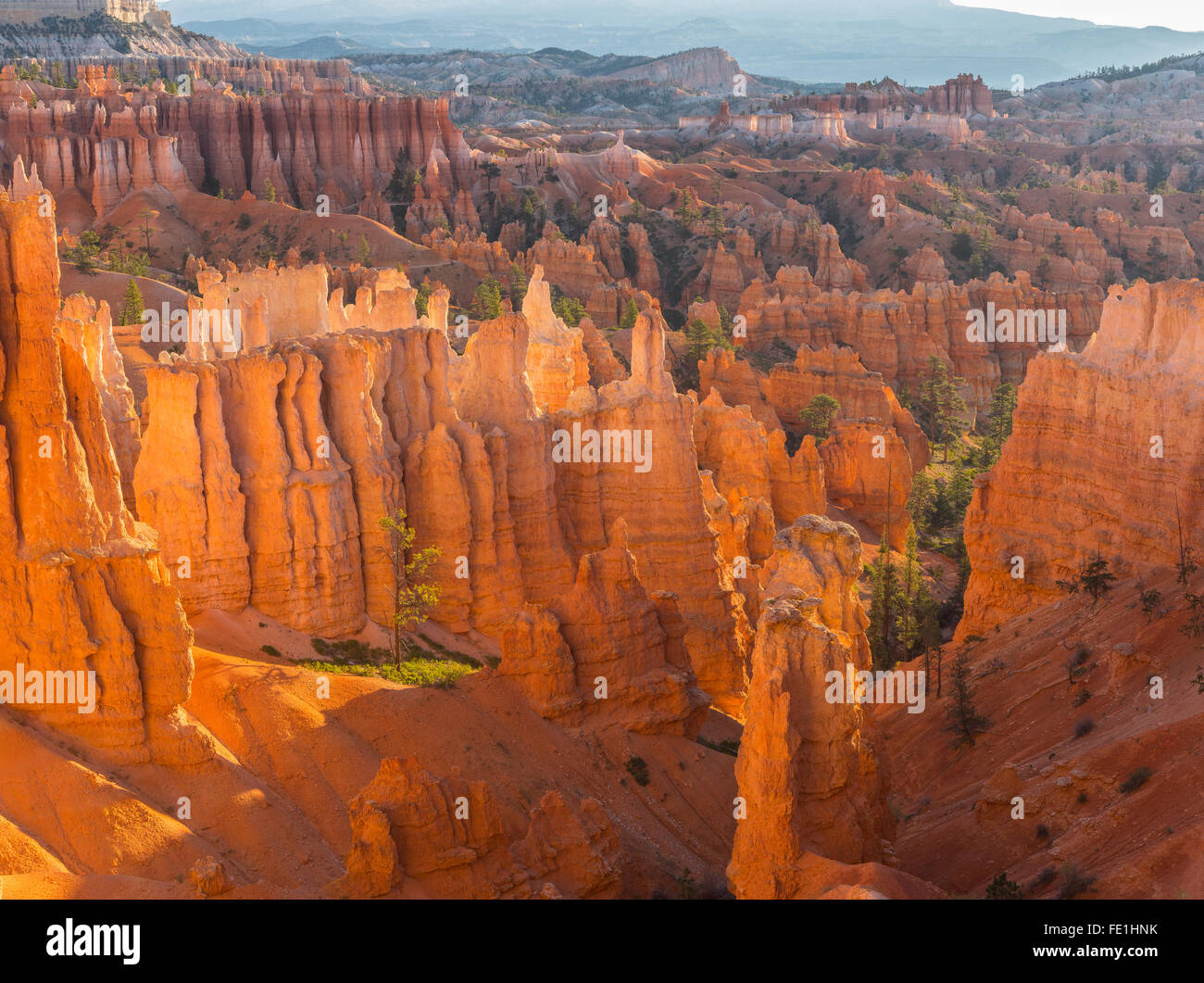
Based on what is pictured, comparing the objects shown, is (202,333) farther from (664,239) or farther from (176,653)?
(664,239)

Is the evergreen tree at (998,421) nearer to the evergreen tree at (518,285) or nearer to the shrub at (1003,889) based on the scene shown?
the evergreen tree at (518,285)

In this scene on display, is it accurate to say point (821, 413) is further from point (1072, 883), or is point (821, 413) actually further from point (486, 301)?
point (1072, 883)

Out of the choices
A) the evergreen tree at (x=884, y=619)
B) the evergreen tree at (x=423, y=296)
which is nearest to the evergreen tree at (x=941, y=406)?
the evergreen tree at (x=423, y=296)

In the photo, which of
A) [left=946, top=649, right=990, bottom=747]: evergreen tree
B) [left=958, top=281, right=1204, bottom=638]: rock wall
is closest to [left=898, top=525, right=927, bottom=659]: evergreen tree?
[left=958, top=281, right=1204, bottom=638]: rock wall

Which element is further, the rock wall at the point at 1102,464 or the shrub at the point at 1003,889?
the rock wall at the point at 1102,464

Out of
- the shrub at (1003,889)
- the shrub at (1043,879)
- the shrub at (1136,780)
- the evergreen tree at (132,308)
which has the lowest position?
the shrub at (1043,879)

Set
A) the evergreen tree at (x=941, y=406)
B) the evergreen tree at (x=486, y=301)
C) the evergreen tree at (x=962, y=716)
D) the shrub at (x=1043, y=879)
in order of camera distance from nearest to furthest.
Result: the shrub at (x=1043, y=879), the evergreen tree at (x=962, y=716), the evergreen tree at (x=941, y=406), the evergreen tree at (x=486, y=301)

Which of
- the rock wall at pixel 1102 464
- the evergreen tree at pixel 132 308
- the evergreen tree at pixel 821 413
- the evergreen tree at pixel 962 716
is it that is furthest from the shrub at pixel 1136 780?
the evergreen tree at pixel 132 308

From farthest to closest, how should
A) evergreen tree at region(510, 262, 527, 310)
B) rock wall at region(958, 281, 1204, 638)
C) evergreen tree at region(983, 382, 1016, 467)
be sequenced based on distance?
1. evergreen tree at region(510, 262, 527, 310)
2. evergreen tree at region(983, 382, 1016, 467)
3. rock wall at region(958, 281, 1204, 638)

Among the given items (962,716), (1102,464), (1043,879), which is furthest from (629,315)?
(1043,879)

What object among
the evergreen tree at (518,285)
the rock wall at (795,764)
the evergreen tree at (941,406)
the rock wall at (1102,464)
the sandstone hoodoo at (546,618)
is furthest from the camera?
the evergreen tree at (518,285)

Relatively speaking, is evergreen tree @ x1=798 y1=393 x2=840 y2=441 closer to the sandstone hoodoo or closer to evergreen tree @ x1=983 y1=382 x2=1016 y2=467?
the sandstone hoodoo

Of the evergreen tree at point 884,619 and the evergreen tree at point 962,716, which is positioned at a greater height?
the evergreen tree at point 962,716
